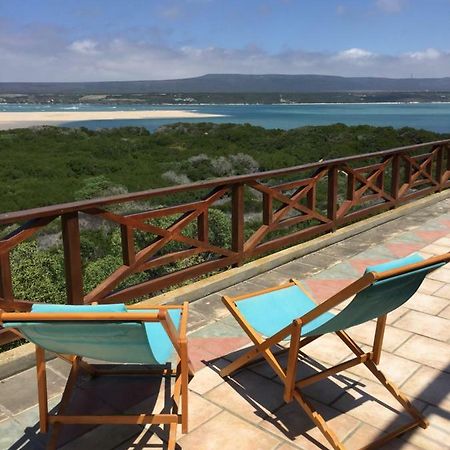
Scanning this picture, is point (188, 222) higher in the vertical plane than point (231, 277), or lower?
higher

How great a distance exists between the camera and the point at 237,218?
441cm

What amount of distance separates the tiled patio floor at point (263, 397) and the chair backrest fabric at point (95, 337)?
1.58 feet

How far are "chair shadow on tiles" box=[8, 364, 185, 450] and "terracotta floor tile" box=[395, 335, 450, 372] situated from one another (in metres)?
1.32

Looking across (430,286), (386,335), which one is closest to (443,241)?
(430,286)

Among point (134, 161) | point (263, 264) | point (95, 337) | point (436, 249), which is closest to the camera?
point (95, 337)

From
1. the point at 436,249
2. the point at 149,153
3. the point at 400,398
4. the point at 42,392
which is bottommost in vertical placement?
the point at 149,153

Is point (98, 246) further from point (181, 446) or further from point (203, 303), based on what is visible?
point (181, 446)

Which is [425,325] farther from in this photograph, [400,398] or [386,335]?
[400,398]

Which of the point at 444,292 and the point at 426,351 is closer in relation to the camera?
the point at 426,351

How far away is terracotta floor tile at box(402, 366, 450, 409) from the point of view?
253 cm

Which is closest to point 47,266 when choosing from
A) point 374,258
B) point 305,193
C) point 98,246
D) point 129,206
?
point 305,193

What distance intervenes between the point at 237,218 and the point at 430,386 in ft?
7.05

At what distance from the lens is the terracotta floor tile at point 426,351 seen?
9.47 feet

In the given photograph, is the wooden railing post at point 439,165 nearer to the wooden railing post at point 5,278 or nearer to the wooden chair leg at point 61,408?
the wooden railing post at point 5,278
